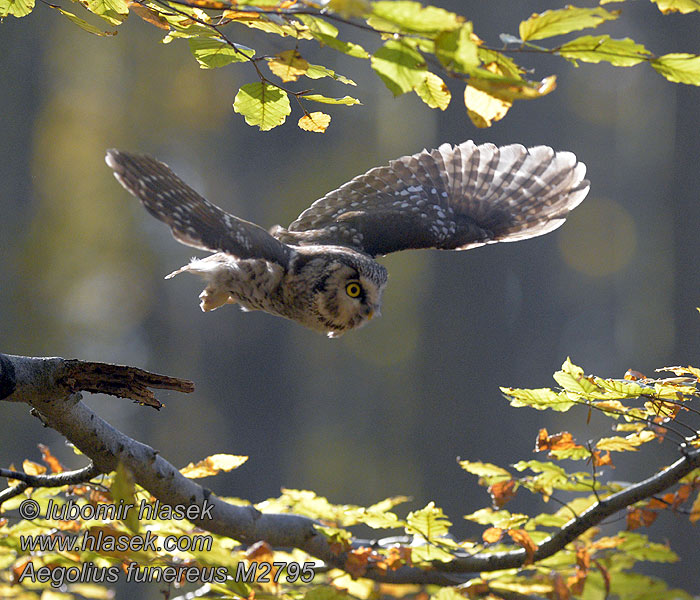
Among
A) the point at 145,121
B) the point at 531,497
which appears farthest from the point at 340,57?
the point at 531,497

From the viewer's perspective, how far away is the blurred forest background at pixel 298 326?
12836 millimetres

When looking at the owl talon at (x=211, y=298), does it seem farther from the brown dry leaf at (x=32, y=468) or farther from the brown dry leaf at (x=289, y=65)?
the brown dry leaf at (x=289, y=65)

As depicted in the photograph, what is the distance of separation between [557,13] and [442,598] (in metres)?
1.60

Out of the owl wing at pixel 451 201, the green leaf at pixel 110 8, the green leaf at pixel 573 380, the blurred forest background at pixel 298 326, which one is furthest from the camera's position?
the blurred forest background at pixel 298 326

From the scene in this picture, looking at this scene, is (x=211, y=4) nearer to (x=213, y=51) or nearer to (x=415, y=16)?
(x=213, y=51)

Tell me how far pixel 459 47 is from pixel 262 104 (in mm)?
971

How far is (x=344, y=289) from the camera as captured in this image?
135 inches

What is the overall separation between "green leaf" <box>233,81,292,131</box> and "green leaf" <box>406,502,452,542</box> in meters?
1.33

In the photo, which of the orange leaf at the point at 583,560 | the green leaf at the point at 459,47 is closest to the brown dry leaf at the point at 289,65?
the green leaf at the point at 459,47

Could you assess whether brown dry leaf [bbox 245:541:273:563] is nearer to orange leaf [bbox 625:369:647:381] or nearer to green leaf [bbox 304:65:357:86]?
orange leaf [bbox 625:369:647:381]

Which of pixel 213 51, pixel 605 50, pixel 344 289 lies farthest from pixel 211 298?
pixel 605 50

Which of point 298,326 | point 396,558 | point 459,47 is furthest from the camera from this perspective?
point 298,326

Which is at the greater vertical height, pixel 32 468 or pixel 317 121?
pixel 317 121

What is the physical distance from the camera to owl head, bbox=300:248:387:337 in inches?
133
